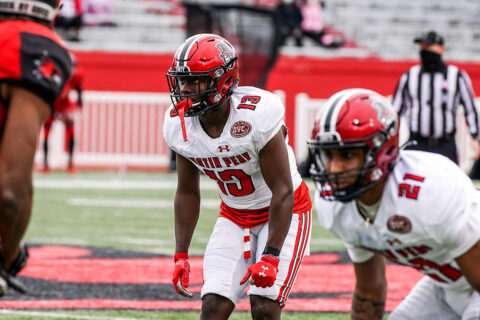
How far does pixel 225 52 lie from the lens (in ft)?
13.1

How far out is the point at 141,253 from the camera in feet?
24.5

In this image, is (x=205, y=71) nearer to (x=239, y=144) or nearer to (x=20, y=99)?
(x=239, y=144)

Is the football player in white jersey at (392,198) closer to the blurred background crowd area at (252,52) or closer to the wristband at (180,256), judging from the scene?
the wristband at (180,256)

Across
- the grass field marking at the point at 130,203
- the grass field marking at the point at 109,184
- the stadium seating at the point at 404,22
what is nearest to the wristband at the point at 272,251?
the grass field marking at the point at 130,203

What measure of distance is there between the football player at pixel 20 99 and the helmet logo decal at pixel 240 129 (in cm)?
94

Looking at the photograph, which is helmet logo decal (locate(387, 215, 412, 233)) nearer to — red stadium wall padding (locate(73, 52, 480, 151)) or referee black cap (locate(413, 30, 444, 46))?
referee black cap (locate(413, 30, 444, 46))

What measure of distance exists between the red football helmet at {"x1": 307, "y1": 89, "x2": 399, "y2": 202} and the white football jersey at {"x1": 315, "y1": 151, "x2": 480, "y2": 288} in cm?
7

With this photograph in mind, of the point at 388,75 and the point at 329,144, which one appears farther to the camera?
the point at 388,75

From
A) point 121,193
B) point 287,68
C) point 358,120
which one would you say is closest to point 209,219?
point 121,193

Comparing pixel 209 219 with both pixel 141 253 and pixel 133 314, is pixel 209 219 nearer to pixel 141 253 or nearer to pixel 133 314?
pixel 141 253

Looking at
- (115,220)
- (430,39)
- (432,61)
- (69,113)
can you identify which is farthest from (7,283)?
(69,113)

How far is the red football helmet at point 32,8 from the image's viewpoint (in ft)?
10.1

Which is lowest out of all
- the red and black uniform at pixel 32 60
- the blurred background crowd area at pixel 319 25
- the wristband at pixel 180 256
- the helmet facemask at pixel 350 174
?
the blurred background crowd area at pixel 319 25

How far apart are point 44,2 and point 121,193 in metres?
9.08
